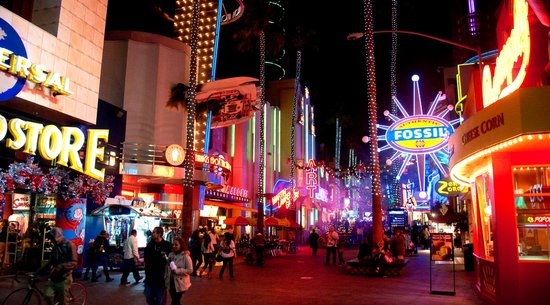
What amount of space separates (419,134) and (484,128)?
29.8 ft

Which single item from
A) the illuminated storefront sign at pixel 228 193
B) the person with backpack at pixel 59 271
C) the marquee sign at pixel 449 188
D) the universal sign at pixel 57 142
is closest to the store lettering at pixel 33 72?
the universal sign at pixel 57 142

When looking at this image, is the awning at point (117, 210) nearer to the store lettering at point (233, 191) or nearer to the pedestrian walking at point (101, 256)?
the pedestrian walking at point (101, 256)

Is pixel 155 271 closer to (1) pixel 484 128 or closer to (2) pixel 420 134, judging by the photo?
(1) pixel 484 128

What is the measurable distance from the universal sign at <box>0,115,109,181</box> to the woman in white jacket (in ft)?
26.9

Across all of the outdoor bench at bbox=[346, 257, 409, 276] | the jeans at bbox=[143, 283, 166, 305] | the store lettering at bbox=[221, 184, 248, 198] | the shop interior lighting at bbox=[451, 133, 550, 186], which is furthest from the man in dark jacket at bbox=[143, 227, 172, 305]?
the store lettering at bbox=[221, 184, 248, 198]

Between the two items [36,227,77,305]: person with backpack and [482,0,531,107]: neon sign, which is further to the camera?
[482,0,531,107]: neon sign

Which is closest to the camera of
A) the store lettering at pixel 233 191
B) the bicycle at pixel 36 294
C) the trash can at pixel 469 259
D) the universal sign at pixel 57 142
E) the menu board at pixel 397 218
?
the bicycle at pixel 36 294

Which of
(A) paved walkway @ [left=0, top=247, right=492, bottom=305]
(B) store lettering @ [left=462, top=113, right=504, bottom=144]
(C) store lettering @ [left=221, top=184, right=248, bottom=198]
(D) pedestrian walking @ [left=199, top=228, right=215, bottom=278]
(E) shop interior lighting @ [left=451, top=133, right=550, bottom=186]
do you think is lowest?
(A) paved walkway @ [left=0, top=247, right=492, bottom=305]

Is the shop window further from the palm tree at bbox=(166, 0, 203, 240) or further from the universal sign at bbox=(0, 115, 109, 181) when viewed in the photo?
the universal sign at bbox=(0, 115, 109, 181)

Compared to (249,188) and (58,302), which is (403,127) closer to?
(58,302)

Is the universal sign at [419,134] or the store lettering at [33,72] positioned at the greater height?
the store lettering at [33,72]

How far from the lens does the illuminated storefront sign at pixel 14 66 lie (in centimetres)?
1387

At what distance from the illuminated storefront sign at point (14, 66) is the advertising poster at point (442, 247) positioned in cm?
1319

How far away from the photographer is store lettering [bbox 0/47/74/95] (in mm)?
13859
